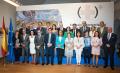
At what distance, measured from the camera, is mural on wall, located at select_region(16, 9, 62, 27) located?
10.8 meters

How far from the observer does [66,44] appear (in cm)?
813

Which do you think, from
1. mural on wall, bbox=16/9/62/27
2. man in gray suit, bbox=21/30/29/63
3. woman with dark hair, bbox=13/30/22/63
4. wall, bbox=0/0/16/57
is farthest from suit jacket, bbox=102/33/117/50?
wall, bbox=0/0/16/57

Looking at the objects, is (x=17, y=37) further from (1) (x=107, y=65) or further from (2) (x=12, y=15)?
(1) (x=107, y=65)

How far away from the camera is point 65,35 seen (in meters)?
8.23

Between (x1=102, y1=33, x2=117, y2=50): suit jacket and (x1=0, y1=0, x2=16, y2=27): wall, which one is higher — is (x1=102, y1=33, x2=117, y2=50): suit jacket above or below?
below

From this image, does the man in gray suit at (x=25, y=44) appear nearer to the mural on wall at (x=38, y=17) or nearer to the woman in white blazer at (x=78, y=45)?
the woman in white blazer at (x=78, y=45)

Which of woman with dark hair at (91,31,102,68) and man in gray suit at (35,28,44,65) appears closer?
woman with dark hair at (91,31,102,68)

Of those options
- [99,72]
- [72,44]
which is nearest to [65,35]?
[72,44]

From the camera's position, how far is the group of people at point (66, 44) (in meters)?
7.74

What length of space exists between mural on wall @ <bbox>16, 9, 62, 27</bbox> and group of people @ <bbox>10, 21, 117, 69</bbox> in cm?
236

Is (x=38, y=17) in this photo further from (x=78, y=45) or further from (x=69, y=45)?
(x=78, y=45)

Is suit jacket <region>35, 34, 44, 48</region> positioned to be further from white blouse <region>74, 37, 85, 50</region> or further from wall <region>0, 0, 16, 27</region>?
wall <region>0, 0, 16, 27</region>

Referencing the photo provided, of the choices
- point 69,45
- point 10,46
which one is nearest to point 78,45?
point 69,45

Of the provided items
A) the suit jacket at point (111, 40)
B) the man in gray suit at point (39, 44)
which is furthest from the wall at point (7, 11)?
the suit jacket at point (111, 40)
